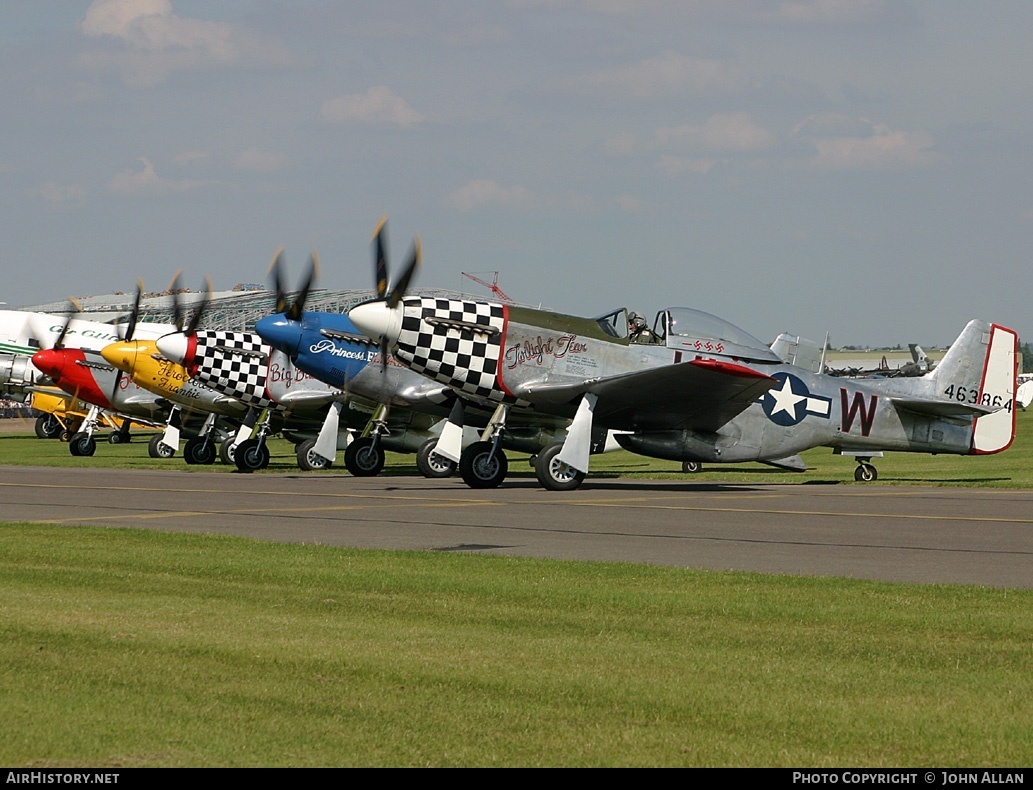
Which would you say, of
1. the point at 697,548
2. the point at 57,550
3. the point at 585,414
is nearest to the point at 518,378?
the point at 585,414

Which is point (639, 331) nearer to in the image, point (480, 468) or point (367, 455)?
point (480, 468)

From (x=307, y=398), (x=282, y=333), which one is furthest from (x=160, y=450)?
(x=282, y=333)

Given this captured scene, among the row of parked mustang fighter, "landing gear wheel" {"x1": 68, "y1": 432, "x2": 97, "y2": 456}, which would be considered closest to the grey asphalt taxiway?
the row of parked mustang fighter

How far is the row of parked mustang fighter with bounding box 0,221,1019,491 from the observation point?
21.2m

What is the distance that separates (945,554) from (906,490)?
1033 cm

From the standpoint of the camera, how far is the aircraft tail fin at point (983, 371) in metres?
26.0

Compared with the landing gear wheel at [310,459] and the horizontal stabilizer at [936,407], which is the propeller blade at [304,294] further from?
the horizontal stabilizer at [936,407]

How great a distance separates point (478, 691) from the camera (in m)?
5.70

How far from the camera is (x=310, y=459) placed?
1155 inches

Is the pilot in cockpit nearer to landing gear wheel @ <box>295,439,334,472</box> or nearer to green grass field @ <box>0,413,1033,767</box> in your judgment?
landing gear wheel @ <box>295,439,334,472</box>

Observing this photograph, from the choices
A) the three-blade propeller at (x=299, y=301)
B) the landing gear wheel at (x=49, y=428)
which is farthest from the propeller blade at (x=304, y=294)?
the landing gear wheel at (x=49, y=428)

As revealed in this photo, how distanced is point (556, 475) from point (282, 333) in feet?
29.3

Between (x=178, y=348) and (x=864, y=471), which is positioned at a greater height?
(x=178, y=348)

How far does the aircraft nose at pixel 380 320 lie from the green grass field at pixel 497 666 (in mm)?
10425
